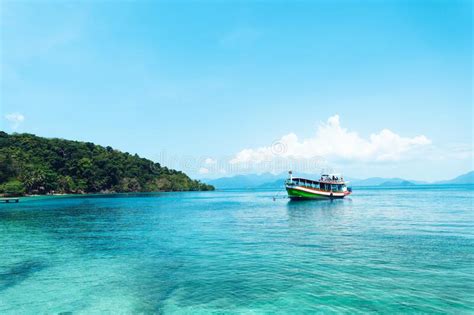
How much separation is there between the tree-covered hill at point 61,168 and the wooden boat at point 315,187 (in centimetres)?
10801

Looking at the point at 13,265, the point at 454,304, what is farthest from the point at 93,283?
the point at 454,304

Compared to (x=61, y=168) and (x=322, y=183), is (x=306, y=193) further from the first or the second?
(x=61, y=168)

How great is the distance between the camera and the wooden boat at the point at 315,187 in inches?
3194

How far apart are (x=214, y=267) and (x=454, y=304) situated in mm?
12239

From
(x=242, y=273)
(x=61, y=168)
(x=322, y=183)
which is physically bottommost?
(x=242, y=273)

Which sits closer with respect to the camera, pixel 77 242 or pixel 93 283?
pixel 93 283

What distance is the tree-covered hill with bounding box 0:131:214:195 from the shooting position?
4791 inches

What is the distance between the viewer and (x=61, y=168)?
15388 centimetres

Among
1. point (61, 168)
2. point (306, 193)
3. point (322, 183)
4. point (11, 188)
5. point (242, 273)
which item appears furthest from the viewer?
point (61, 168)

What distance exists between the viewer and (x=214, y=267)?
18.2 metres

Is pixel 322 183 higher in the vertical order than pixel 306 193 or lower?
higher

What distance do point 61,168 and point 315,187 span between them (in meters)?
136

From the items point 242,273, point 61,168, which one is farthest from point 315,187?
point 61,168

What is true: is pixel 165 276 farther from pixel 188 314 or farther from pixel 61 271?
pixel 61 271
